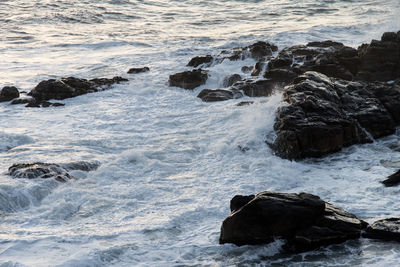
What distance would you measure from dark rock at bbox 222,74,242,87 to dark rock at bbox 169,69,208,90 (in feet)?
2.26

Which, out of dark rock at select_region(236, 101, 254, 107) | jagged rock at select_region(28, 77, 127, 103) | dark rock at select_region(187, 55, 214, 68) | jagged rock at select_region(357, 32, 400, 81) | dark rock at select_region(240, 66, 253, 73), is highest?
jagged rock at select_region(357, 32, 400, 81)

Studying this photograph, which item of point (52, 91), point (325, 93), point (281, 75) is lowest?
point (52, 91)

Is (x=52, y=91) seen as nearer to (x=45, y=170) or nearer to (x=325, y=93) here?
(x=45, y=170)

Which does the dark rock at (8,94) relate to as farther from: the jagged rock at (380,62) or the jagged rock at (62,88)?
the jagged rock at (380,62)

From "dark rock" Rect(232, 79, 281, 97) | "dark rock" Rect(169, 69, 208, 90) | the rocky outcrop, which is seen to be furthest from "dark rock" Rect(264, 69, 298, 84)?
the rocky outcrop

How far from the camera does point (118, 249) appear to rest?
7.02 metres

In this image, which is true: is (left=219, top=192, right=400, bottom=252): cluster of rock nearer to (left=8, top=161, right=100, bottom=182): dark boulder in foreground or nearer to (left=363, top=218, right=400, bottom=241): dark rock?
(left=363, top=218, right=400, bottom=241): dark rock

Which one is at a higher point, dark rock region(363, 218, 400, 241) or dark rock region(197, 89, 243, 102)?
dark rock region(197, 89, 243, 102)

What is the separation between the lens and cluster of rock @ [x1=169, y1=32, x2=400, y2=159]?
10.6 m

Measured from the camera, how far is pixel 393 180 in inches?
343

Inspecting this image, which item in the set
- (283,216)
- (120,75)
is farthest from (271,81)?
(283,216)

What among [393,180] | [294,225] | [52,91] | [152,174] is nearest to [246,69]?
[52,91]

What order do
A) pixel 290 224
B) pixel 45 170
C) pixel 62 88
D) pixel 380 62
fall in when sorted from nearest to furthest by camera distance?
pixel 290 224
pixel 45 170
pixel 380 62
pixel 62 88

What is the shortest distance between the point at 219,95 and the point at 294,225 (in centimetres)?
861
